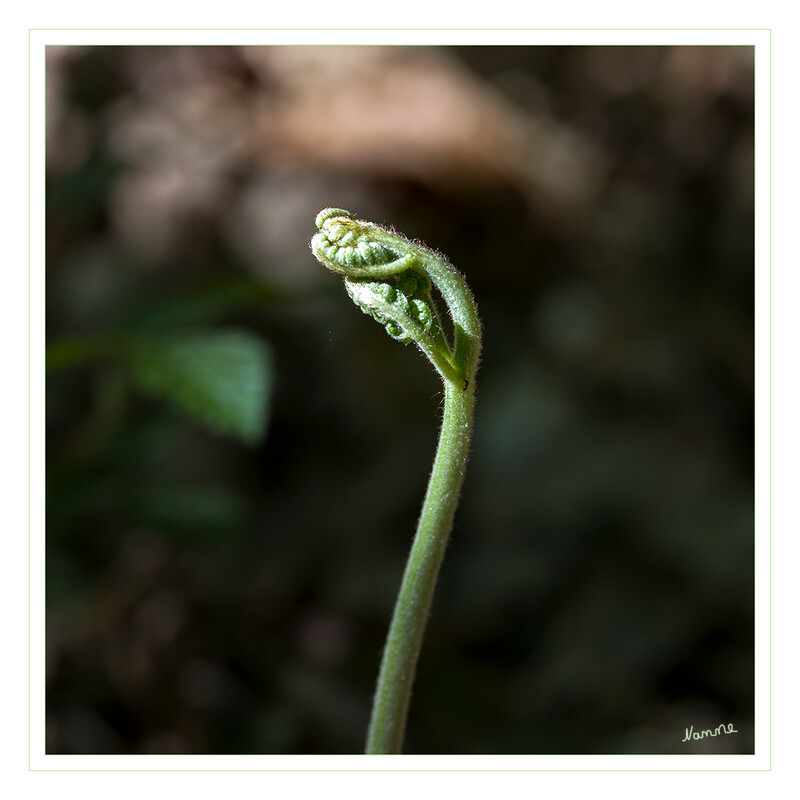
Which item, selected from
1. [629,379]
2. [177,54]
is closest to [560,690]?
[629,379]

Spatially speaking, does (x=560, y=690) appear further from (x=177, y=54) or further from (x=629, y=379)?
(x=177, y=54)

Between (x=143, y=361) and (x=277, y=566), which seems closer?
(x=143, y=361)

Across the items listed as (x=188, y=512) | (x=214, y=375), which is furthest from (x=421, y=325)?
(x=188, y=512)

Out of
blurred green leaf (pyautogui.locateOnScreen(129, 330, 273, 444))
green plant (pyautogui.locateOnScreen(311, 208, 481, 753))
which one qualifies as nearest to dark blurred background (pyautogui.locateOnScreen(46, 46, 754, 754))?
blurred green leaf (pyautogui.locateOnScreen(129, 330, 273, 444))

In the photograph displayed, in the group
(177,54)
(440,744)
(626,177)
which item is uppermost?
(177,54)

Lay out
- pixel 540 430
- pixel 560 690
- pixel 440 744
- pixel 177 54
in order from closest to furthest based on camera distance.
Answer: pixel 440 744 < pixel 560 690 < pixel 540 430 < pixel 177 54
